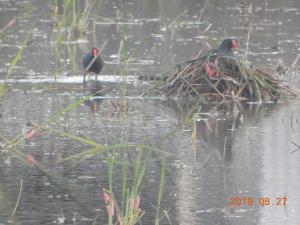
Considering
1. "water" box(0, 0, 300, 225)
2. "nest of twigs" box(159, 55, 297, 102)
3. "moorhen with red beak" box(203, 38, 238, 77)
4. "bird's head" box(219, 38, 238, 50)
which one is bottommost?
"water" box(0, 0, 300, 225)

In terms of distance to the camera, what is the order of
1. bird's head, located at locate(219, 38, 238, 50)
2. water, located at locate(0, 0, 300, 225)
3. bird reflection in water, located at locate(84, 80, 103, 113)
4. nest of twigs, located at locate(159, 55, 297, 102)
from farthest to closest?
bird's head, located at locate(219, 38, 238, 50)
nest of twigs, located at locate(159, 55, 297, 102)
bird reflection in water, located at locate(84, 80, 103, 113)
water, located at locate(0, 0, 300, 225)

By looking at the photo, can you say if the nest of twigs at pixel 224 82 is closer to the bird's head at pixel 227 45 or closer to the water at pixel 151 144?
the water at pixel 151 144

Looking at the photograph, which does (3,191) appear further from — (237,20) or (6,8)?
(6,8)

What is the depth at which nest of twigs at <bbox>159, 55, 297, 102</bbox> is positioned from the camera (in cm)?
1287

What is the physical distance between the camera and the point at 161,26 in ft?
72.4

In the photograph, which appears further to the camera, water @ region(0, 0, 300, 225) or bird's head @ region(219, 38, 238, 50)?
bird's head @ region(219, 38, 238, 50)

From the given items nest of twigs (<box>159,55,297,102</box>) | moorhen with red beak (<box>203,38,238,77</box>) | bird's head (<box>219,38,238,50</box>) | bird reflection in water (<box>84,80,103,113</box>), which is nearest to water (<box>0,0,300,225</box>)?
bird reflection in water (<box>84,80,103,113</box>)

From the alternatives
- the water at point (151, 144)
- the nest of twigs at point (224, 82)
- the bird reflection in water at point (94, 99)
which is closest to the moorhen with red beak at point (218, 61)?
the nest of twigs at point (224, 82)

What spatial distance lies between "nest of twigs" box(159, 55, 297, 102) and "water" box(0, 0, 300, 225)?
1.01 feet

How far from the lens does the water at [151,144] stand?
289 inches

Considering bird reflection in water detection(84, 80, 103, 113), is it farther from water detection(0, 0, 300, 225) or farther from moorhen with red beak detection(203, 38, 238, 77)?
moorhen with red beak detection(203, 38, 238, 77)

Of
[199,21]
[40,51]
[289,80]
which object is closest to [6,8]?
[199,21]

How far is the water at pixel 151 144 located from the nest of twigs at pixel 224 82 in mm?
306

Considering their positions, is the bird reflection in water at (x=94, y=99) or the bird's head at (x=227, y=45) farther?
the bird's head at (x=227, y=45)
